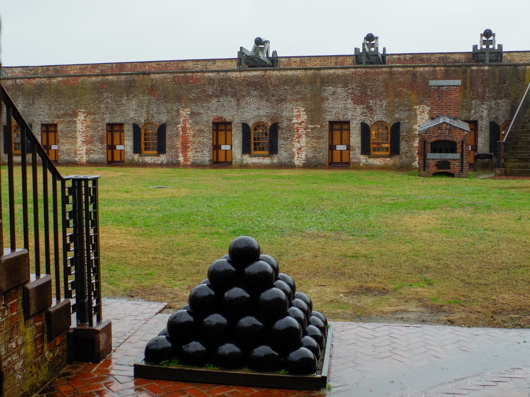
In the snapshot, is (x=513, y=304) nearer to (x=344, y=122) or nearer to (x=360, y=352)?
(x=360, y=352)

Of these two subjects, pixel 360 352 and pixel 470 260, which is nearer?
pixel 360 352

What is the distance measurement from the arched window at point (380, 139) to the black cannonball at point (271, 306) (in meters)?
23.2

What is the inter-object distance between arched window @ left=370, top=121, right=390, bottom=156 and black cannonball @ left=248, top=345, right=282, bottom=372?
2338cm

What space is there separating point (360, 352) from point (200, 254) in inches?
148

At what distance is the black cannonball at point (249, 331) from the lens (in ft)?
12.9

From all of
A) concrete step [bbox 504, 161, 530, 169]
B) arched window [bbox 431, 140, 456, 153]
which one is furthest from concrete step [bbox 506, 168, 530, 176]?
arched window [bbox 431, 140, 456, 153]

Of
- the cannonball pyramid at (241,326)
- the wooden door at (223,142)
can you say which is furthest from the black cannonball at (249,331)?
the wooden door at (223,142)

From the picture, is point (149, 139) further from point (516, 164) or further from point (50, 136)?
point (516, 164)

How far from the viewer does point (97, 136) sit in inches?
1169

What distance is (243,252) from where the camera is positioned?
411cm

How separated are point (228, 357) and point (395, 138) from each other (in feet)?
76.1

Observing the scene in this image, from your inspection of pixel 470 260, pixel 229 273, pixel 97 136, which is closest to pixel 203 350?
pixel 229 273

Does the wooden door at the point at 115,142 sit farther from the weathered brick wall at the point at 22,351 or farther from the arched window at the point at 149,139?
the weathered brick wall at the point at 22,351

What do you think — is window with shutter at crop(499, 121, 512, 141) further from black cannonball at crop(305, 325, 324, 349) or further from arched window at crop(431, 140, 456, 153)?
black cannonball at crop(305, 325, 324, 349)
